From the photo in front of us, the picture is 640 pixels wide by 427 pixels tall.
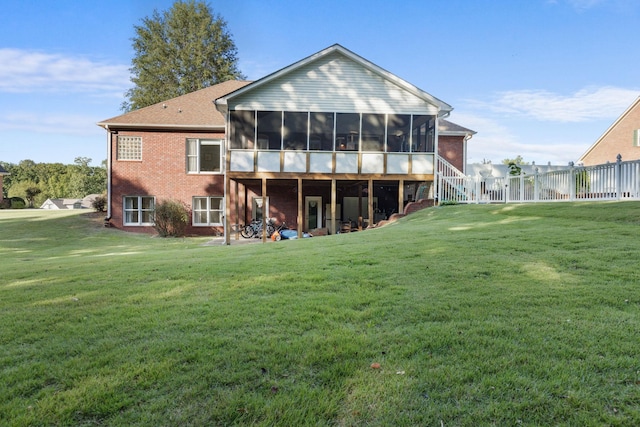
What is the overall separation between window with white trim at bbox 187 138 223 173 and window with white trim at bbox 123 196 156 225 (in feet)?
9.04

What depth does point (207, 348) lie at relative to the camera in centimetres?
307

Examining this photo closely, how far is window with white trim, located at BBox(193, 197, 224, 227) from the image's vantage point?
2033 centimetres

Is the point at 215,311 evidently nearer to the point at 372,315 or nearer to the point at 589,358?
the point at 372,315

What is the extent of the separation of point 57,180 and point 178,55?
4645 cm

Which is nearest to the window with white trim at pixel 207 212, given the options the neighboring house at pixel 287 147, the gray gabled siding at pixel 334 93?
the neighboring house at pixel 287 147

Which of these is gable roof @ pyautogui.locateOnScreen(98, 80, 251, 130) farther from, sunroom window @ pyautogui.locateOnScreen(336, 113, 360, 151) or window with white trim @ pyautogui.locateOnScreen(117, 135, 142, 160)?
sunroom window @ pyautogui.locateOnScreen(336, 113, 360, 151)

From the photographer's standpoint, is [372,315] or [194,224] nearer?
[372,315]

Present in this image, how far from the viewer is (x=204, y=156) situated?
20328 mm

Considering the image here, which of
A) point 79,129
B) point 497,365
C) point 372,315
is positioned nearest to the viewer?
point 497,365

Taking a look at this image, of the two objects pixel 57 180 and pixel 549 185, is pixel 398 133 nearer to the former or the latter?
pixel 549 185

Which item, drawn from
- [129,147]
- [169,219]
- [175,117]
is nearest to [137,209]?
[169,219]

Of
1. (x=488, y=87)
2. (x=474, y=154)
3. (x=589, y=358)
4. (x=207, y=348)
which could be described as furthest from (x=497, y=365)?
(x=474, y=154)

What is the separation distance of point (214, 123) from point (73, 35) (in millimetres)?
14338

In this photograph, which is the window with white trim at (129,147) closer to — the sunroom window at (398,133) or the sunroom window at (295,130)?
the sunroom window at (295,130)
